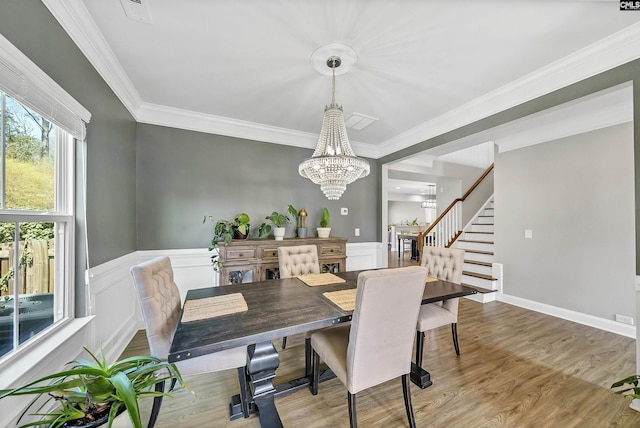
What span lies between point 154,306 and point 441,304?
245cm

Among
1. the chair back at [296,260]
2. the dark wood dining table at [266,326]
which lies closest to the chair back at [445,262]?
the dark wood dining table at [266,326]

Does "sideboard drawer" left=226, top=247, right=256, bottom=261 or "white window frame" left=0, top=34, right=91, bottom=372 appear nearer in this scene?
"white window frame" left=0, top=34, right=91, bottom=372

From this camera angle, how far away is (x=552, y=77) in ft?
7.00

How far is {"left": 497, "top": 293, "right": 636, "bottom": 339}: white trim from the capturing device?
9.12 feet

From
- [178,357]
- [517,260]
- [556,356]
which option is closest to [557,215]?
[517,260]

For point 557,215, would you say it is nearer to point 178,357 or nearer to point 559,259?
point 559,259

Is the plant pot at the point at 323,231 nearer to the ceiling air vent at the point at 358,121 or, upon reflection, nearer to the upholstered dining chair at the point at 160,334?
the ceiling air vent at the point at 358,121

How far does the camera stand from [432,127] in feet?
10.7

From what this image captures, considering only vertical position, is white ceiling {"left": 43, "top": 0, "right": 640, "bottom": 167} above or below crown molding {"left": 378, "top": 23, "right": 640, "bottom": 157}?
above

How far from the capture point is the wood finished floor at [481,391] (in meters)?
1.63

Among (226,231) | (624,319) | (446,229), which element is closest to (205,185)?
(226,231)

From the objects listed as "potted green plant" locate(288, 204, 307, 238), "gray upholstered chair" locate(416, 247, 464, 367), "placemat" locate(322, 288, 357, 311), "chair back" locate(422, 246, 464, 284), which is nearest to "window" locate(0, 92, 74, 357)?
"placemat" locate(322, 288, 357, 311)

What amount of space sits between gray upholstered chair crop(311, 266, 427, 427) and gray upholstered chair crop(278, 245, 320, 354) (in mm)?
1175

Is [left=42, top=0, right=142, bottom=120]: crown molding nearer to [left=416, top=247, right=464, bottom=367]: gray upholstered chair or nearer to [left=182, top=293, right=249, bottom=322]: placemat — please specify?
[left=182, top=293, right=249, bottom=322]: placemat
